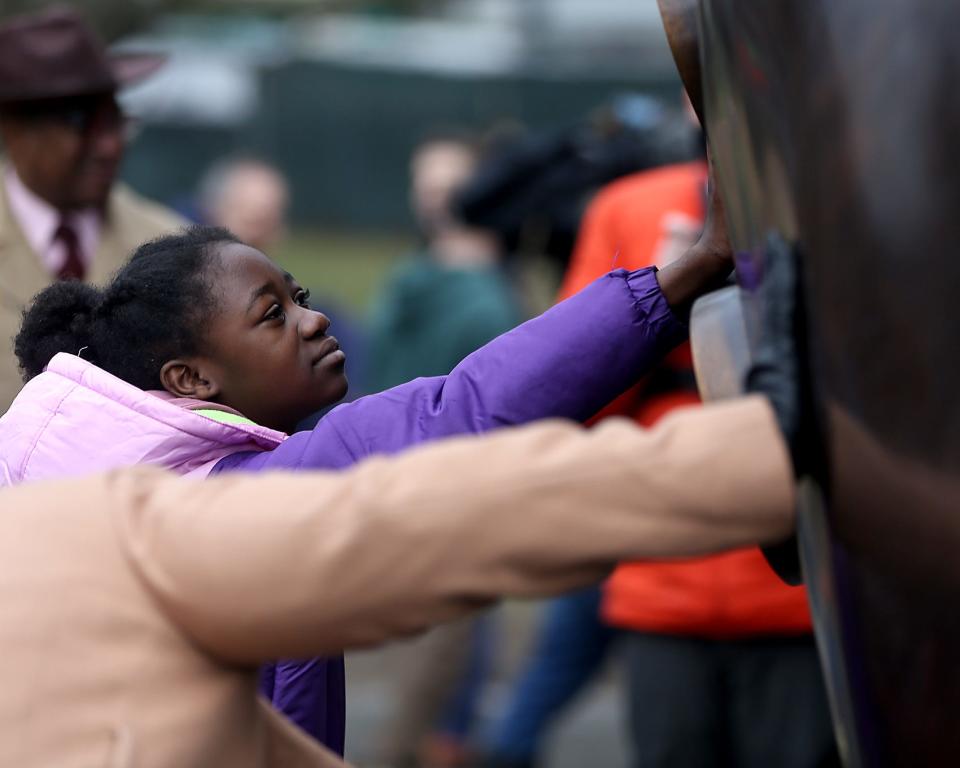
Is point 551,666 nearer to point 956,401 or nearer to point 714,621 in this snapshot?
point 714,621

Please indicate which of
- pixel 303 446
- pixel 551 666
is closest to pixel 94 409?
pixel 303 446

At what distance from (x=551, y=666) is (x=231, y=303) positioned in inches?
123

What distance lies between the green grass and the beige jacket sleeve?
490 inches

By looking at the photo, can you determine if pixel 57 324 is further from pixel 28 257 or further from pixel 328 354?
pixel 28 257

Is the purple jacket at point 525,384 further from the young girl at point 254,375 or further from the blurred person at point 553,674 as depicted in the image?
the blurred person at point 553,674

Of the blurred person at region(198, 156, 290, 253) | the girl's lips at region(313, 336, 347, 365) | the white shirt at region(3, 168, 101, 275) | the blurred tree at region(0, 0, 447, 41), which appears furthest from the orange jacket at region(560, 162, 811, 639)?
the blurred tree at region(0, 0, 447, 41)

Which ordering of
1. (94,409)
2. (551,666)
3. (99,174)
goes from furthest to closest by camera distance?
(551,666) → (99,174) → (94,409)

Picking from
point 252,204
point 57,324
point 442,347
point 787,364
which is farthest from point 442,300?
point 787,364

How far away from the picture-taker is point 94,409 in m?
1.87

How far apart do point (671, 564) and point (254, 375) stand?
162cm

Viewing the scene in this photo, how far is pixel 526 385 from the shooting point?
190 cm

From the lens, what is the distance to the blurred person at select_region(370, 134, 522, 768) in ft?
17.6

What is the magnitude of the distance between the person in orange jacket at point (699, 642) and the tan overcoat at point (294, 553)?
188 centimetres

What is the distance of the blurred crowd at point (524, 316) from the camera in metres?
3.40
